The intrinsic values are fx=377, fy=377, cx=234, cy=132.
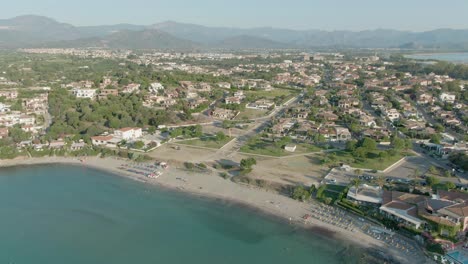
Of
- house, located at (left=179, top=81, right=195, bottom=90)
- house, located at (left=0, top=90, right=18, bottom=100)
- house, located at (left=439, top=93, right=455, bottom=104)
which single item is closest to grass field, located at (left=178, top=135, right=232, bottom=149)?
house, located at (left=179, top=81, right=195, bottom=90)

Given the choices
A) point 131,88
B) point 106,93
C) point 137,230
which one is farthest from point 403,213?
point 131,88

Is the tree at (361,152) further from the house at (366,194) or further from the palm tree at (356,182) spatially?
the house at (366,194)

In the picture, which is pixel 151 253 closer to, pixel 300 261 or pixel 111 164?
pixel 300 261

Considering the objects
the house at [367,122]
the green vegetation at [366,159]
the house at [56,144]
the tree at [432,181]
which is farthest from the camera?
the house at [367,122]

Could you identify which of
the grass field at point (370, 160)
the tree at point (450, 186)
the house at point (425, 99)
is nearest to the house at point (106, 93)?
→ the grass field at point (370, 160)

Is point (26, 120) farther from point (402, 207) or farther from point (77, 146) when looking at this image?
point (402, 207)

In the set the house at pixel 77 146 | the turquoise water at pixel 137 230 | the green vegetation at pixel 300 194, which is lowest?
the turquoise water at pixel 137 230
